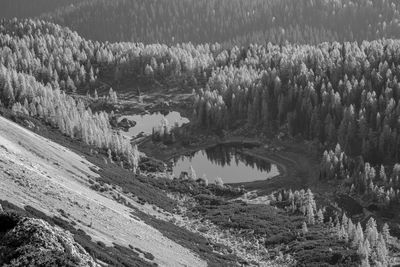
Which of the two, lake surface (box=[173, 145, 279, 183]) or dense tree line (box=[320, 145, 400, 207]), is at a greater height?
dense tree line (box=[320, 145, 400, 207])

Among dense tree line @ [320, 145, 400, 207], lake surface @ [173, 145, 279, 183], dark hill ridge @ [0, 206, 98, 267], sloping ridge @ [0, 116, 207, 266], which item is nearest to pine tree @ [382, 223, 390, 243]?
dense tree line @ [320, 145, 400, 207]

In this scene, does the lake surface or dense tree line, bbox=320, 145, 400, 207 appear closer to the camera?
dense tree line, bbox=320, 145, 400, 207

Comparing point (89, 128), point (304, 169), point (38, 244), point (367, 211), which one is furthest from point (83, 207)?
point (304, 169)

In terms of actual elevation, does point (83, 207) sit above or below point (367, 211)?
above

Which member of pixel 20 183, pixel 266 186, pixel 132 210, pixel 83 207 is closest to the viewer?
pixel 20 183

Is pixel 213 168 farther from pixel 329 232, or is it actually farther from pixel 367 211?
pixel 329 232

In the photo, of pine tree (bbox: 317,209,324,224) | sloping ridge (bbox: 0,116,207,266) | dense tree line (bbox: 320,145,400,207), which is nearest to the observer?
sloping ridge (bbox: 0,116,207,266)

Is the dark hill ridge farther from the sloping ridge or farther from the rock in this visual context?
the sloping ridge
